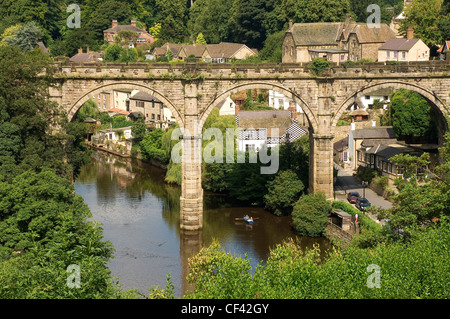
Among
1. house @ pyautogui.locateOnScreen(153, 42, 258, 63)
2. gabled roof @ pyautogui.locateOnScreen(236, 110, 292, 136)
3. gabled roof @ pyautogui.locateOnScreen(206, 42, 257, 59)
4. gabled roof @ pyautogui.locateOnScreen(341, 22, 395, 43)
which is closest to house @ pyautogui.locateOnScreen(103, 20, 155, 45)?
house @ pyautogui.locateOnScreen(153, 42, 258, 63)

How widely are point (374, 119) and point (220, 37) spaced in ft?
170

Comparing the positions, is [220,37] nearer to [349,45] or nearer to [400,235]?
[349,45]

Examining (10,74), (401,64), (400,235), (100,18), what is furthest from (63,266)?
(100,18)

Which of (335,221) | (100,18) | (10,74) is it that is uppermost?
(100,18)

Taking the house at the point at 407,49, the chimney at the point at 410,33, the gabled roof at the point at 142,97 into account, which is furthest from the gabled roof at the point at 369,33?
the gabled roof at the point at 142,97

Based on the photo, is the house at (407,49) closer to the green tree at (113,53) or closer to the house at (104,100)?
the house at (104,100)

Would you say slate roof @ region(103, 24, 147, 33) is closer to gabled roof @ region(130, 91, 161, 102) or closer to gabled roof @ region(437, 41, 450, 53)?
gabled roof @ region(130, 91, 161, 102)

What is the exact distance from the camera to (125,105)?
11394 centimetres

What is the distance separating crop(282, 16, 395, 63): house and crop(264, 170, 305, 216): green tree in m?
42.7

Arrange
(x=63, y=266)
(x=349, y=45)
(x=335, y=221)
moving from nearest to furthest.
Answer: (x=63, y=266) → (x=335, y=221) → (x=349, y=45)

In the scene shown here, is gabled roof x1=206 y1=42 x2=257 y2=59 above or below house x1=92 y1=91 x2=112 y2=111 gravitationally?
above

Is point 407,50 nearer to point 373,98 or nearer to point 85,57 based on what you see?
point 373,98

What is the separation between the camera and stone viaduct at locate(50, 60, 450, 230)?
204ft

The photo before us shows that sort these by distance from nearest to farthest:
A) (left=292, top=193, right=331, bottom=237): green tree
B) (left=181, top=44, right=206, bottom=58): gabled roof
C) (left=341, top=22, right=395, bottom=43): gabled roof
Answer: (left=292, top=193, right=331, bottom=237): green tree < (left=341, top=22, right=395, bottom=43): gabled roof < (left=181, top=44, right=206, bottom=58): gabled roof
